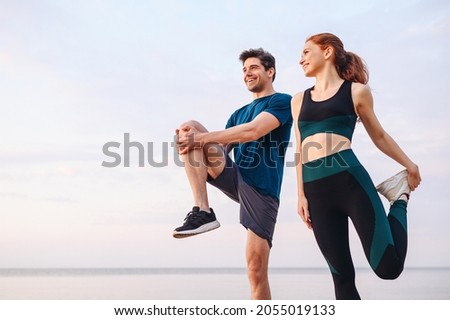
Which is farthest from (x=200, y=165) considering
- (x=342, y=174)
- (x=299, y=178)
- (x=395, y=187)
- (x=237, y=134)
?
(x=395, y=187)

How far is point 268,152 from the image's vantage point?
3744 millimetres

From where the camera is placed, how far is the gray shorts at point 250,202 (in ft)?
11.8

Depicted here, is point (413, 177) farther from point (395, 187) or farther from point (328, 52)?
point (328, 52)

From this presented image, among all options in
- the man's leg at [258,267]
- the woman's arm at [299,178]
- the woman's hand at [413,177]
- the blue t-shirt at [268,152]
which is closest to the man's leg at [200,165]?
the blue t-shirt at [268,152]

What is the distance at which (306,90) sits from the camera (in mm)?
3328

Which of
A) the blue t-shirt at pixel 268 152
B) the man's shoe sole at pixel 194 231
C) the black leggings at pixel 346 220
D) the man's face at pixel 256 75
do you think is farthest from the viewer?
the man's face at pixel 256 75

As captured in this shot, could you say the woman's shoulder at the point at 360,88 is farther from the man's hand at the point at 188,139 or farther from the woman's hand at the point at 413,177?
the man's hand at the point at 188,139

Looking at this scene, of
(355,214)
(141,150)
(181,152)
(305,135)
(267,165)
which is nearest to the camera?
(355,214)


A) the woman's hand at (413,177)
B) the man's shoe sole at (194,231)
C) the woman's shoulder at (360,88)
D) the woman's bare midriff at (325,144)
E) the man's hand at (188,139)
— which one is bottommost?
the man's shoe sole at (194,231)

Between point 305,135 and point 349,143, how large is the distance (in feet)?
0.78
